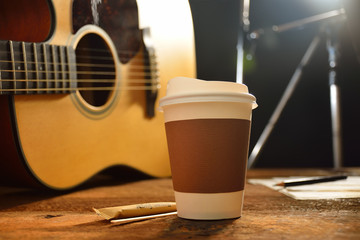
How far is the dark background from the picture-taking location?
5.92 ft

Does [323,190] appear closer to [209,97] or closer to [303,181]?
[303,181]

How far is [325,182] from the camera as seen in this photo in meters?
1.01

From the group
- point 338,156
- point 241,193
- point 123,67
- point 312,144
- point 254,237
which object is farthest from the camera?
point 312,144

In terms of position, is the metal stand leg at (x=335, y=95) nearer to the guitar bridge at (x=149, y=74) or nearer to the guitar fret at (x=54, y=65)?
the guitar bridge at (x=149, y=74)

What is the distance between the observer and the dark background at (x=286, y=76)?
71.1 inches

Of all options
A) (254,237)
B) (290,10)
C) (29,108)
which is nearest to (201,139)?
(254,237)

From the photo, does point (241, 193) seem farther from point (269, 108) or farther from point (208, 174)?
point (269, 108)

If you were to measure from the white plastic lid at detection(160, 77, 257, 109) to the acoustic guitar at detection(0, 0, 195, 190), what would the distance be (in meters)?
0.43

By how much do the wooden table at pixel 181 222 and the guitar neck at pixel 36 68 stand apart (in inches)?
10.1

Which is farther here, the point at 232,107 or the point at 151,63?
the point at 151,63

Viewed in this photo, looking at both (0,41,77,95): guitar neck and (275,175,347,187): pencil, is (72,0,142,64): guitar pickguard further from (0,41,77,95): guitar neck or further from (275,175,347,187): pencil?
(275,175,347,187): pencil

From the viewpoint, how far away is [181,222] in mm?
573

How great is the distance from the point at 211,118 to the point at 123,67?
0.64m

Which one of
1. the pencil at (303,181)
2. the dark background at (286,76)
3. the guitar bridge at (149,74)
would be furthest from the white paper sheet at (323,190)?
the dark background at (286,76)
